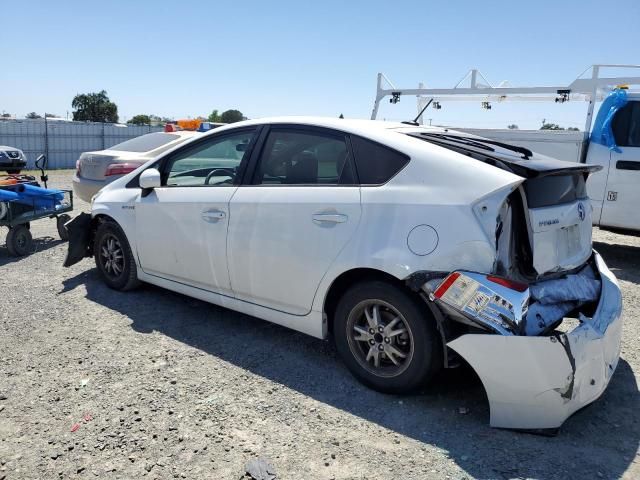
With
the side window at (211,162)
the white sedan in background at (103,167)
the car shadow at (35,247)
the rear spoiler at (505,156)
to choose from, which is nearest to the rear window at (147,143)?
the white sedan in background at (103,167)

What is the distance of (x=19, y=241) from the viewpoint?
21.7 feet

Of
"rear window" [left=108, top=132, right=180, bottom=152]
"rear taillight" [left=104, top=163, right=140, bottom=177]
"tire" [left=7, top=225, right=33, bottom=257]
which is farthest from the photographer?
"rear window" [left=108, top=132, right=180, bottom=152]

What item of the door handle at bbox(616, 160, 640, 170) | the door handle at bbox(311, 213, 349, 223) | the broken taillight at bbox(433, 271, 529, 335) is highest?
the door handle at bbox(616, 160, 640, 170)

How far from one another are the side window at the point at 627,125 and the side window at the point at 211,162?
516cm

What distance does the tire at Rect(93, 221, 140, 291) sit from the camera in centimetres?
492

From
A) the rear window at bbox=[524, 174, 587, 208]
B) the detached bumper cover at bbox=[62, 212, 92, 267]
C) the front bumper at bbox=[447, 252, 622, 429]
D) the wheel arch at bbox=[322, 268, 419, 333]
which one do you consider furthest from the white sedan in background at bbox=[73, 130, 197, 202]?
the front bumper at bbox=[447, 252, 622, 429]

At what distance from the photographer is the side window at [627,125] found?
665cm

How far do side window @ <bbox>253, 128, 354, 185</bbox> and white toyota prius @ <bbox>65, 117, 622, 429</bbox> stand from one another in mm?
11

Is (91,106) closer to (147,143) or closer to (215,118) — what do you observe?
(215,118)

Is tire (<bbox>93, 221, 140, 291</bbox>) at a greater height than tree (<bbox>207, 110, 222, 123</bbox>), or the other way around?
tree (<bbox>207, 110, 222, 123</bbox>)

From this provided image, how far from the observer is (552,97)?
8.02 m

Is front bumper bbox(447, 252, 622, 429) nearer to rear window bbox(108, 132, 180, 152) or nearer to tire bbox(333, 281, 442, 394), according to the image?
tire bbox(333, 281, 442, 394)

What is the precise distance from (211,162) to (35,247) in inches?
156

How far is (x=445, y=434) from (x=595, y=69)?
6.35 metres
